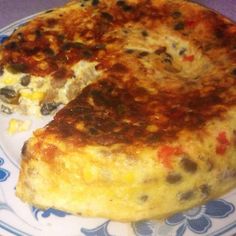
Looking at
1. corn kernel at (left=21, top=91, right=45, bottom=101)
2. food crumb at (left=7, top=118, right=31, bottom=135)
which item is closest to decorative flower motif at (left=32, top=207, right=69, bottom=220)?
food crumb at (left=7, top=118, right=31, bottom=135)

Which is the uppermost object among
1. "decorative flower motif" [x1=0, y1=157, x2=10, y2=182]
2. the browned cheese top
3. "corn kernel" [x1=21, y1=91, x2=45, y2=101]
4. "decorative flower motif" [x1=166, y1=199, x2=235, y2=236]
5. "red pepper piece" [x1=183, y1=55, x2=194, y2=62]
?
the browned cheese top

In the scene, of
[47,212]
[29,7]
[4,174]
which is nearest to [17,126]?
[4,174]

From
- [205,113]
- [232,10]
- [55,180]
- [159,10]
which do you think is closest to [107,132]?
[55,180]

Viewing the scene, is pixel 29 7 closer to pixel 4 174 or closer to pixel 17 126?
pixel 17 126

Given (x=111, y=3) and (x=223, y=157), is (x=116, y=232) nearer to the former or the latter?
(x=223, y=157)

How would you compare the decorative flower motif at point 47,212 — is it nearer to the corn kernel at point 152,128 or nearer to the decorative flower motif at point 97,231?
the decorative flower motif at point 97,231

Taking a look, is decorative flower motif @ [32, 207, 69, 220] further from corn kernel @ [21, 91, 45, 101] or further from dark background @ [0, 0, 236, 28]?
dark background @ [0, 0, 236, 28]

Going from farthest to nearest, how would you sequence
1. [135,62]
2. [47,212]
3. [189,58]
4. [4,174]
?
[189,58] < [135,62] < [4,174] < [47,212]
